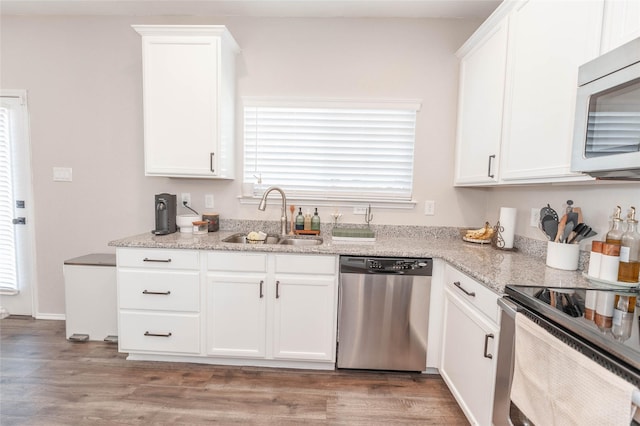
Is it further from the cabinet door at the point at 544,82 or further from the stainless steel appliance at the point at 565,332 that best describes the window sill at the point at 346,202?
the stainless steel appliance at the point at 565,332

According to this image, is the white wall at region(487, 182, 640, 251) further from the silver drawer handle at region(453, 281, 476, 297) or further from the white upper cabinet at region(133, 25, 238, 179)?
the white upper cabinet at region(133, 25, 238, 179)

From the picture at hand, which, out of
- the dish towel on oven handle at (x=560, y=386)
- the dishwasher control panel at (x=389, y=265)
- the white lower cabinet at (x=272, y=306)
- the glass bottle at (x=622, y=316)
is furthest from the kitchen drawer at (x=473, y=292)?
the white lower cabinet at (x=272, y=306)

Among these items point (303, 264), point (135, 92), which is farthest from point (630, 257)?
point (135, 92)

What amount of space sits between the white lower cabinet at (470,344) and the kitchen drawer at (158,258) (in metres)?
1.69

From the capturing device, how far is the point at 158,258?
2.13 metres

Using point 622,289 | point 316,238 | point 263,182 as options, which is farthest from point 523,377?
point 263,182

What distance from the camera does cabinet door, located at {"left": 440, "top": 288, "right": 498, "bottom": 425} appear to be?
4.76ft

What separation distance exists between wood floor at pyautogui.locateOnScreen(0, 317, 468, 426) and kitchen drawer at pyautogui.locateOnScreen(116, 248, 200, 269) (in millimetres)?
735

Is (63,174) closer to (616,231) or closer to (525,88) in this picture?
(525,88)

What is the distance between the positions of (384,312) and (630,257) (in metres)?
1.27

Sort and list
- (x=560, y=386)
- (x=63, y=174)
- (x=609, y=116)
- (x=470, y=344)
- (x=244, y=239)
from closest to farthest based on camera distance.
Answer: (x=560, y=386) < (x=609, y=116) < (x=470, y=344) < (x=244, y=239) < (x=63, y=174)

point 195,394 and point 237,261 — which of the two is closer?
point 195,394

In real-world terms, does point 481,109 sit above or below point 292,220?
above

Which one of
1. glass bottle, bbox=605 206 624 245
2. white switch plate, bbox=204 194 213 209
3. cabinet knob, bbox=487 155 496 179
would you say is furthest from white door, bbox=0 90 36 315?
glass bottle, bbox=605 206 624 245
